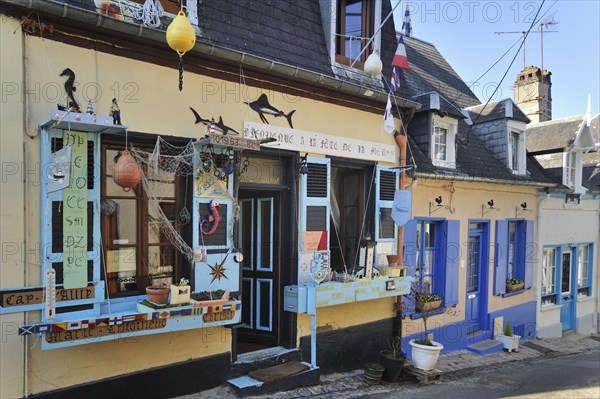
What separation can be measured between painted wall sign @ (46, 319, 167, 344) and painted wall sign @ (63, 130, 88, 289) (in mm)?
447

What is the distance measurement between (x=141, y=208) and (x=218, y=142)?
1.12 m

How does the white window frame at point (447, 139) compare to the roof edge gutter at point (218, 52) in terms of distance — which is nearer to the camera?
the roof edge gutter at point (218, 52)

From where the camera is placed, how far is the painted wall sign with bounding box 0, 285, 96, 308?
4.03m

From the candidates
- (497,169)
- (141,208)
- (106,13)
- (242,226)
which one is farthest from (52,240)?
(497,169)

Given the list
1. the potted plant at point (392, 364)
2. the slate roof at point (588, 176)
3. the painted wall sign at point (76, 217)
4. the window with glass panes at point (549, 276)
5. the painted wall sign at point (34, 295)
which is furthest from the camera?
the slate roof at point (588, 176)

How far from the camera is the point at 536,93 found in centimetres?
1427

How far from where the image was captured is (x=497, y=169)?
1020 cm

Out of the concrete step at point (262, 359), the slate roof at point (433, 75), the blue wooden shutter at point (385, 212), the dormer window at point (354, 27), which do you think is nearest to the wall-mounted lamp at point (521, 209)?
the slate roof at point (433, 75)

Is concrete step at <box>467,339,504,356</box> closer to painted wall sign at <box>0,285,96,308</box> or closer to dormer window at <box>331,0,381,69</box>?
dormer window at <box>331,0,381,69</box>

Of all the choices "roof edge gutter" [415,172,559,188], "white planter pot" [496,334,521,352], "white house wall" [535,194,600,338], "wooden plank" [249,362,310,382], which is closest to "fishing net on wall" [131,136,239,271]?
"wooden plank" [249,362,310,382]

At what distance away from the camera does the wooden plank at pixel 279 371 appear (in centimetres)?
561

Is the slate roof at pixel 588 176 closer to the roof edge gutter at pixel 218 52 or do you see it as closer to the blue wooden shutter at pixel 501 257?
the blue wooden shutter at pixel 501 257

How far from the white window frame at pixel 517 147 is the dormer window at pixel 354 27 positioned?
4855 millimetres

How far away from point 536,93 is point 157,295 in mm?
13858
